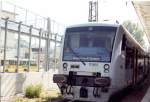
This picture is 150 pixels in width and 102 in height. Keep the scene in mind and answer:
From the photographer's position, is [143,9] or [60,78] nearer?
[60,78]

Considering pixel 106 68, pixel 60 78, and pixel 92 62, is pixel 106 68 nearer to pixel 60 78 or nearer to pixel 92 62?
pixel 92 62

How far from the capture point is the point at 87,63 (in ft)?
44.1

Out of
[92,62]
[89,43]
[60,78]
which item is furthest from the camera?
[89,43]

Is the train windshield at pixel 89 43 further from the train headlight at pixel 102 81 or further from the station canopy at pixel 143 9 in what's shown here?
the station canopy at pixel 143 9

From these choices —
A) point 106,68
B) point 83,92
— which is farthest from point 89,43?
point 83,92

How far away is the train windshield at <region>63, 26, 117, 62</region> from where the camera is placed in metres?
13.5

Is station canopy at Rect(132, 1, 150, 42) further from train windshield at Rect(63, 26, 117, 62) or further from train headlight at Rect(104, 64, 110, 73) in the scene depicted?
train headlight at Rect(104, 64, 110, 73)

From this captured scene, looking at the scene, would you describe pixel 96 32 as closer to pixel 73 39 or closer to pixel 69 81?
pixel 73 39

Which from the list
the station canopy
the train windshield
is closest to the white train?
the train windshield

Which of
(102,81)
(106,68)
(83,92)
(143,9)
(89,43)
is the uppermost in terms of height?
(143,9)

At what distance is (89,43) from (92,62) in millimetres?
891

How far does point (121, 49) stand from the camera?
14180mm

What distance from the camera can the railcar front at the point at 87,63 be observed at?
13.0 m

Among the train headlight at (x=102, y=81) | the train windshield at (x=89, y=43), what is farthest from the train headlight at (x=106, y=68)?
the train headlight at (x=102, y=81)
